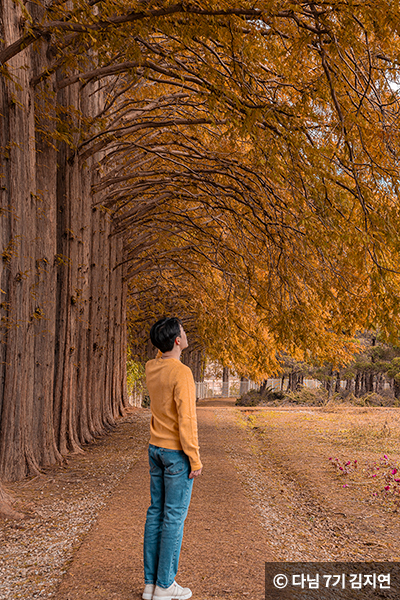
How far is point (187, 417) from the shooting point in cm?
364

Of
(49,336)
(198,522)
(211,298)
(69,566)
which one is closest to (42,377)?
(49,336)

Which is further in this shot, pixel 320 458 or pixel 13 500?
pixel 320 458

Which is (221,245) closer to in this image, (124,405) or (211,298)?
(211,298)

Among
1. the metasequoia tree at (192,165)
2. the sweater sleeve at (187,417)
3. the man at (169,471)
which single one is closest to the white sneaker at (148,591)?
the man at (169,471)

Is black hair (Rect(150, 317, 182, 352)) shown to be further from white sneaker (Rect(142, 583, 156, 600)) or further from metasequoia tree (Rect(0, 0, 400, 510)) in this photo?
metasequoia tree (Rect(0, 0, 400, 510))

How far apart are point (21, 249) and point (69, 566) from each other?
4.32 metres

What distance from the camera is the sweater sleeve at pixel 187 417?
3.59 metres

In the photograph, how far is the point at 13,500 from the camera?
20.2ft

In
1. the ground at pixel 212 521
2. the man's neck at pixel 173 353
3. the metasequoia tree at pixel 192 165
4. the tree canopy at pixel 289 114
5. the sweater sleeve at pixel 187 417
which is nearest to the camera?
the sweater sleeve at pixel 187 417

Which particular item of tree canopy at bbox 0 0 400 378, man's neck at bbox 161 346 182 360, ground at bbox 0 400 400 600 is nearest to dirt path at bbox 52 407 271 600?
ground at bbox 0 400 400 600

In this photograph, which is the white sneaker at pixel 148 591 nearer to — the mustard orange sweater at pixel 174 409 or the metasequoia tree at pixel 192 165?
the mustard orange sweater at pixel 174 409

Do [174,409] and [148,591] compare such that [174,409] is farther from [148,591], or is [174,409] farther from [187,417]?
[148,591]

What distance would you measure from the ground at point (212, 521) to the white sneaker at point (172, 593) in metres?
0.11

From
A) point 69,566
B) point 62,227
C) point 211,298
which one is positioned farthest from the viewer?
point 211,298
